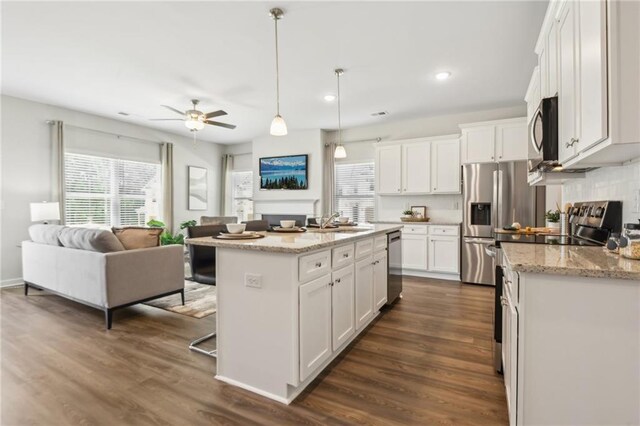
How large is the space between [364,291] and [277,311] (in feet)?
3.78

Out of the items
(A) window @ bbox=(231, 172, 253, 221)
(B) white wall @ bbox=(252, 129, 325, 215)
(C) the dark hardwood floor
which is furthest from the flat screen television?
(C) the dark hardwood floor

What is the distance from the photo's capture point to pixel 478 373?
222 centimetres

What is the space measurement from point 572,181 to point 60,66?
561cm

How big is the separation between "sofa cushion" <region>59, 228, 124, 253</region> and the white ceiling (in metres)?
1.89

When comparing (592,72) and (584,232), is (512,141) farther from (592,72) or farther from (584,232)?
(592,72)

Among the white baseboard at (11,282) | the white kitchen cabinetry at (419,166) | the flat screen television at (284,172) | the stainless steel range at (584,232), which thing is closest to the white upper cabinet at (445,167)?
the white kitchen cabinetry at (419,166)

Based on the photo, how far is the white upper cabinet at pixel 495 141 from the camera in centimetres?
461

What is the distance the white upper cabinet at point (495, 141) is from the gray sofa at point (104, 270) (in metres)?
4.41

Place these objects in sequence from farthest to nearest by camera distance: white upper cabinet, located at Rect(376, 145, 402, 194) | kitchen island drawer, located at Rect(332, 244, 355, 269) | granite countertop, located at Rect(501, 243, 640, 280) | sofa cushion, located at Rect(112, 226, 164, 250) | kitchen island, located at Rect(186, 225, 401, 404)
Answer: white upper cabinet, located at Rect(376, 145, 402, 194) < sofa cushion, located at Rect(112, 226, 164, 250) < kitchen island drawer, located at Rect(332, 244, 355, 269) < kitchen island, located at Rect(186, 225, 401, 404) < granite countertop, located at Rect(501, 243, 640, 280)

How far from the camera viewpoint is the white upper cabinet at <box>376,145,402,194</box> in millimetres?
A: 5707

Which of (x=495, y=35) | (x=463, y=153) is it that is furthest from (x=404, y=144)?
(x=495, y=35)

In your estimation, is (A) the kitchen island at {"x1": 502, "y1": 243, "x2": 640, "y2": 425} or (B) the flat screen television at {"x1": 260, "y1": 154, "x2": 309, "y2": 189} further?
(B) the flat screen television at {"x1": 260, "y1": 154, "x2": 309, "y2": 189}

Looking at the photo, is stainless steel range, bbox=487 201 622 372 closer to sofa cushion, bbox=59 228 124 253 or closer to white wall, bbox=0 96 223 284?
sofa cushion, bbox=59 228 124 253

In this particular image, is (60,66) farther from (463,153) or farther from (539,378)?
(463,153)
